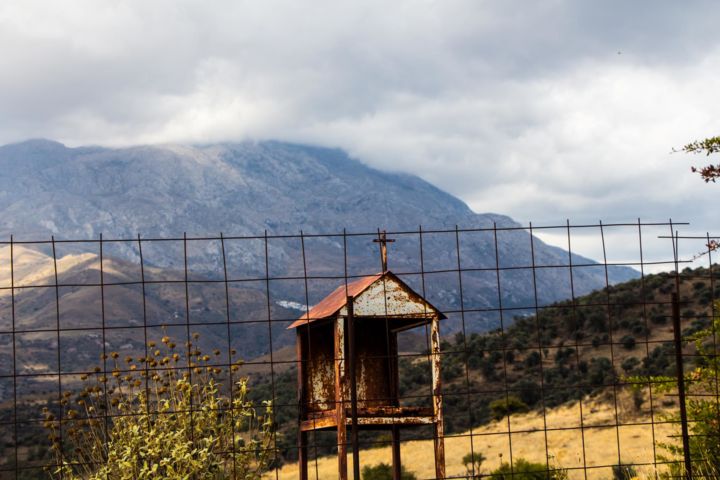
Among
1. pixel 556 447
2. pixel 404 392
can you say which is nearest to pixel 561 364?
pixel 404 392

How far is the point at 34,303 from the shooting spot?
14025 cm

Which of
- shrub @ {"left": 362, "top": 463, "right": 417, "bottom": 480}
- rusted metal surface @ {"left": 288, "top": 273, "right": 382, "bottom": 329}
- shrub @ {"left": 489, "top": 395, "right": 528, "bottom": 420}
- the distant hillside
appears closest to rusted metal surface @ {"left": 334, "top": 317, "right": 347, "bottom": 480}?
rusted metal surface @ {"left": 288, "top": 273, "right": 382, "bottom": 329}

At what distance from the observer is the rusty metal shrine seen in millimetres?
10594

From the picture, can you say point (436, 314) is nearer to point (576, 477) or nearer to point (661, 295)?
point (576, 477)

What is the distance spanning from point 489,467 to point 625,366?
12171mm

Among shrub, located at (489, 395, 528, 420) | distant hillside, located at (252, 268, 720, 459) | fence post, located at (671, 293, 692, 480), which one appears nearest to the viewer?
fence post, located at (671, 293, 692, 480)

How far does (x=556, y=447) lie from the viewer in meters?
26.6

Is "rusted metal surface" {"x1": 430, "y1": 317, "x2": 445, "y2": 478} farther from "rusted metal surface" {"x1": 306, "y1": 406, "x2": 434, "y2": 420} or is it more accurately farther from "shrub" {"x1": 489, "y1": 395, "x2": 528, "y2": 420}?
"shrub" {"x1": 489, "y1": 395, "x2": 528, "y2": 420}

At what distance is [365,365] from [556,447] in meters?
16.3

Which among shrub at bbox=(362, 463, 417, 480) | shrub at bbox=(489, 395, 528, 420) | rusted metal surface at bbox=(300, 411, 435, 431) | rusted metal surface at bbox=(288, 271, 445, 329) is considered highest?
rusted metal surface at bbox=(288, 271, 445, 329)

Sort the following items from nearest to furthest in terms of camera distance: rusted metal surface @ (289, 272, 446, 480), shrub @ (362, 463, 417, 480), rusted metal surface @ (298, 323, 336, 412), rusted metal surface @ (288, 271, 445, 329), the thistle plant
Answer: the thistle plant < rusted metal surface @ (289, 272, 446, 480) < rusted metal surface @ (288, 271, 445, 329) < rusted metal surface @ (298, 323, 336, 412) < shrub @ (362, 463, 417, 480)

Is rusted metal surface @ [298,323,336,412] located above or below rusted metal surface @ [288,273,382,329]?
below

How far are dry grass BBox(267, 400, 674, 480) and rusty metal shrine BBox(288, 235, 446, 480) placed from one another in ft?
37.7

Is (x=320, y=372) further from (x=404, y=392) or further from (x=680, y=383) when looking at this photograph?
(x=404, y=392)
